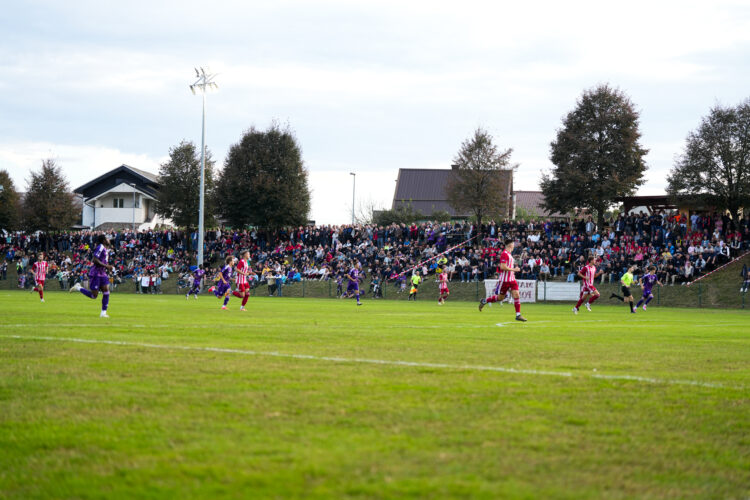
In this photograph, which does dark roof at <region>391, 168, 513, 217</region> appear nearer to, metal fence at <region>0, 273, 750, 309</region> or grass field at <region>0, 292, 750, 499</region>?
metal fence at <region>0, 273, 750, 309</region>

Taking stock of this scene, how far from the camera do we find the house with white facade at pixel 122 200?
90.4m

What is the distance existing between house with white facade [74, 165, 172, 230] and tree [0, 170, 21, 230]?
806 cm

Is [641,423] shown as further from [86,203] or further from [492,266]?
[86,203]

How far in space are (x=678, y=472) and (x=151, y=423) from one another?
11.6ft

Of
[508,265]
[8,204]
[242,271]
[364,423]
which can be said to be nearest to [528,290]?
[242,271]

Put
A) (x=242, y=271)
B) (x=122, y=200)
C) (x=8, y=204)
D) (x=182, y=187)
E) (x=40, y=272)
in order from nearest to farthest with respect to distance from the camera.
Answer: (x=242, y=271), (x=40, y=272), (x=182, y=187), (x=8, y=204), (x=122, y=200)

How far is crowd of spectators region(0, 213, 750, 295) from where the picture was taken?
4153 cm

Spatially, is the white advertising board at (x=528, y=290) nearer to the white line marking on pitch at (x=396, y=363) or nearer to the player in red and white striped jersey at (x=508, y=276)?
the player in red and white striped jersey at (x=508, y=276)

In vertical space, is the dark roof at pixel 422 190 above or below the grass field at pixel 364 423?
above

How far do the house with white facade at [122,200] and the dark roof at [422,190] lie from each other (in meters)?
29.6

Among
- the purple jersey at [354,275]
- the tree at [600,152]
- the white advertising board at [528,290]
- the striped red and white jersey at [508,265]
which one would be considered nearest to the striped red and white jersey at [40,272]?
the purple jersey at [354,275]

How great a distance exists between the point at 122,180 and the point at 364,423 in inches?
3676

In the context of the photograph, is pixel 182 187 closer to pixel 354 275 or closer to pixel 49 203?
pixel 49 203

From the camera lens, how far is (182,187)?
233 ft
